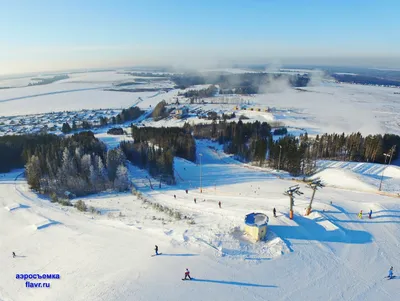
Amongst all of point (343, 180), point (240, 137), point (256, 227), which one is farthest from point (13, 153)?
point (343, 180)

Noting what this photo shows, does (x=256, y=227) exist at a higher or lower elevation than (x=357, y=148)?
higher

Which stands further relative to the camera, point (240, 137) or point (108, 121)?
point (108, 121)

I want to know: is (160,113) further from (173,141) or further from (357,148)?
(357,148)

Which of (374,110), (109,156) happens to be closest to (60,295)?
(109,156)

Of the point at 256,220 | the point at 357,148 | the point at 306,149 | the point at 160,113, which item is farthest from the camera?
the point at 160,113

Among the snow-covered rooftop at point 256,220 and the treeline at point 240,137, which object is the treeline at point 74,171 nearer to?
the snow-covered rooftop at point 256,220

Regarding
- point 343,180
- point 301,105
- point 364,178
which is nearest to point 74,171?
point 343,180

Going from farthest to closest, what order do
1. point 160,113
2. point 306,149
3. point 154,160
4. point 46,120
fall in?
1. point 160,113
2. point 46,120
3. point 306,149
4. point 154,160

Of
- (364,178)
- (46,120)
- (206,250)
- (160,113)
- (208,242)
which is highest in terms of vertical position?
(208,242)
